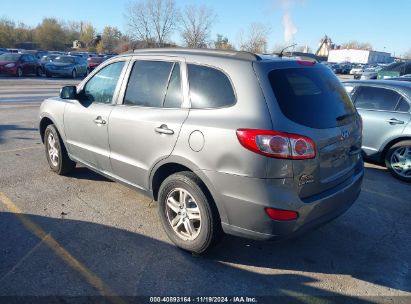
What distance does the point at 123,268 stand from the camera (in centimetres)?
315

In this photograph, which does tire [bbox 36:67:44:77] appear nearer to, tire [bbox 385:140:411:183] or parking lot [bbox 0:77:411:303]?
parking lot [bbox 0:77:411:303]

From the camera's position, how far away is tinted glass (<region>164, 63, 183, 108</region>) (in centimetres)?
339

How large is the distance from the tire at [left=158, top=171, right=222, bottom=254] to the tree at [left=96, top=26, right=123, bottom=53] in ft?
261

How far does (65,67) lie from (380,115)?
914 inches

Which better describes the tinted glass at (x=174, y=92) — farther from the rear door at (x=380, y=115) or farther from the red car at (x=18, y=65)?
the red car at (x=18, y=65)

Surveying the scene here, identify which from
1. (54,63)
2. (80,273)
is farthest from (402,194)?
(54,63)

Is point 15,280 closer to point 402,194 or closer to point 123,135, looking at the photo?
point 123,135

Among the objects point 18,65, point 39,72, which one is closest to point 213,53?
point 18,65

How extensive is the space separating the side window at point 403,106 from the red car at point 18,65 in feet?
80.1

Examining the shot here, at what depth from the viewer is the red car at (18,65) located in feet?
78.1

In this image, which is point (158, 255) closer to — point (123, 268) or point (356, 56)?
point (123, 268)

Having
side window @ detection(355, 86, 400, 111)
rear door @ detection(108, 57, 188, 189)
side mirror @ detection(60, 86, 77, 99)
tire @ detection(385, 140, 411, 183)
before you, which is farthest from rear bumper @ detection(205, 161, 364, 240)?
side window @ detection(355, 86, 400, 111)

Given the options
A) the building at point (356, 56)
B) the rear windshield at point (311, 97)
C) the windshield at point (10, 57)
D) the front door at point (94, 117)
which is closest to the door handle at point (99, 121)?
the front door at point (94, 117)

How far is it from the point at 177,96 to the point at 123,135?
0.82 m
